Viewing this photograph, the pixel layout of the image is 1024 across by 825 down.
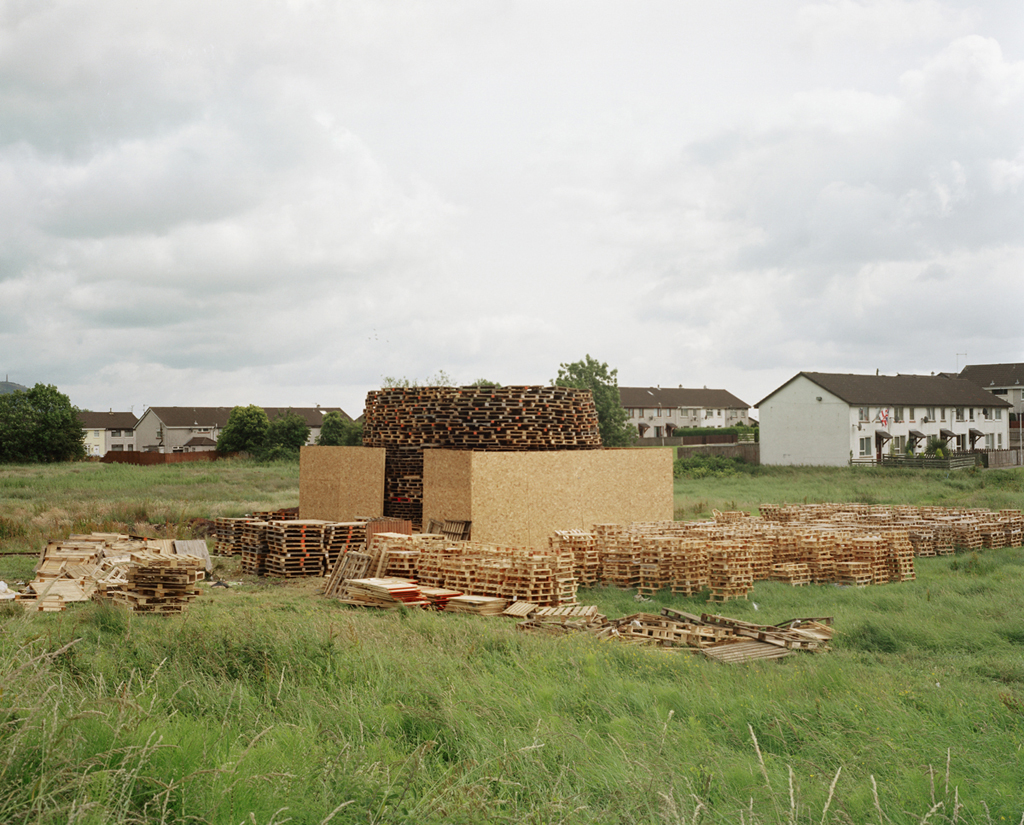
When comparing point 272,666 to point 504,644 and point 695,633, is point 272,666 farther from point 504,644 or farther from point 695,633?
point 695,633

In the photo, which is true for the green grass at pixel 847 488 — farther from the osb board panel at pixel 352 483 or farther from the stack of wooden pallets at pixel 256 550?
the stack of wooden pallets at pixel 256 550

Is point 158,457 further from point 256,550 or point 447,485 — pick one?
point 447,485

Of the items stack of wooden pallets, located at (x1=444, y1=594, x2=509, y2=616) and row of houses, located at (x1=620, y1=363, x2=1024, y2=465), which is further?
row of houses, located at (x1=620, y1=363, x2=1024, y2=465)

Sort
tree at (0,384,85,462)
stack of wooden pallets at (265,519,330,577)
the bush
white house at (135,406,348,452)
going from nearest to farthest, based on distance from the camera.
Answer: stack of wooden pallets at (265,519,330,577) → the bush → tree at (0,384,85,462) → white house at (135,406,348,452)

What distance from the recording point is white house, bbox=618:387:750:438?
92188 millimetres

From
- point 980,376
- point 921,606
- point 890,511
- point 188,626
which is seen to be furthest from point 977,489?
point 980,376

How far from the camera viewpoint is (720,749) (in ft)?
20.6

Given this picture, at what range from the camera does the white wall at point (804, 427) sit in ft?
160

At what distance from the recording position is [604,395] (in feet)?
204

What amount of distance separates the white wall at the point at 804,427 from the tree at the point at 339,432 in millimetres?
28885

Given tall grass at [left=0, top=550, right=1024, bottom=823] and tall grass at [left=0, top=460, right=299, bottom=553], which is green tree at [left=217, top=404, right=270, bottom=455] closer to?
tall grass at [left=0, top=460, right=299, bottom=553]

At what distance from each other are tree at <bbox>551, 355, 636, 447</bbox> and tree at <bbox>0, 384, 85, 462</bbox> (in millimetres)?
40438

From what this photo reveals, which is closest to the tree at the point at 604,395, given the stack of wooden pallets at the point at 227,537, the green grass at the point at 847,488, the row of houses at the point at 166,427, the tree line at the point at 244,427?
the tree line at the point at 244,427

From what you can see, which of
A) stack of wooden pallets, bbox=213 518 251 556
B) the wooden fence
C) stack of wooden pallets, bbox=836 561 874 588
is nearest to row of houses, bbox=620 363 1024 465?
stack of wooden pallets, bbox=836 561 874 588
